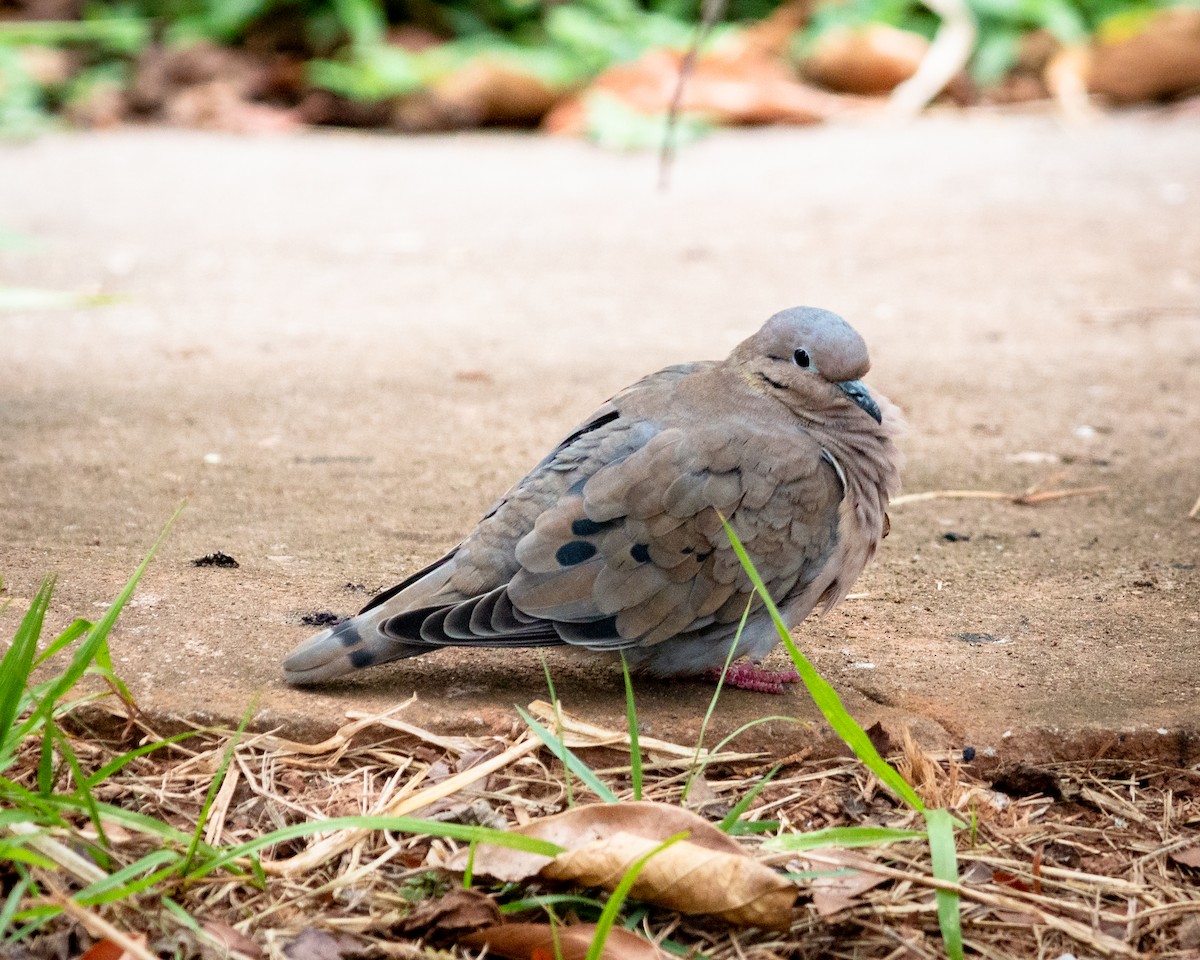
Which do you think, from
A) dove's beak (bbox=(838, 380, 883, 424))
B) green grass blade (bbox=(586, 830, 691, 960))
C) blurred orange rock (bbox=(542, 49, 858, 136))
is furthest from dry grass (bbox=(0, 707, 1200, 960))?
blurred orange rock (bbox=(542, 49, 858, 136))

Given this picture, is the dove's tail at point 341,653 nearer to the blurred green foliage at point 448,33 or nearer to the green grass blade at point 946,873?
the green grass blade at point 946,873

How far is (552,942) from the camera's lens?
1.97 metres

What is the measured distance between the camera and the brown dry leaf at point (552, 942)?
1.94 metres

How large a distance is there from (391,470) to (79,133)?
7.66 m

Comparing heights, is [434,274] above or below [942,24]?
below

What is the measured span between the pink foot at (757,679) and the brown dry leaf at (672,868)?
2.29 feet

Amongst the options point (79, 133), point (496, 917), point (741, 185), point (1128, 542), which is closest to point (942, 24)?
point (741, 185)

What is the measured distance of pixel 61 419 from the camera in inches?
168

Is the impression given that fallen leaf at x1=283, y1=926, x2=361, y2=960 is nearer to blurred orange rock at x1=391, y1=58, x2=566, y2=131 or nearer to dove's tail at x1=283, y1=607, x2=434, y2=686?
dove's tail at x1=283, y1=607, x2=434, y2=686

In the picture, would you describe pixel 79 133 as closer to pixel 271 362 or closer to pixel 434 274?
pixel 434 274

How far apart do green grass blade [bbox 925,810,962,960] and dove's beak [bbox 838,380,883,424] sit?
3.14 ft

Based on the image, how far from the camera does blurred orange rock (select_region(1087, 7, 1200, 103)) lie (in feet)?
29.9

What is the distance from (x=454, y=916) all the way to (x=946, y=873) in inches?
28.6

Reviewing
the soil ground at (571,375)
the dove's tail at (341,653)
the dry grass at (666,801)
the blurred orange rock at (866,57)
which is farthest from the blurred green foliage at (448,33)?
the dry grass at (666,801)
